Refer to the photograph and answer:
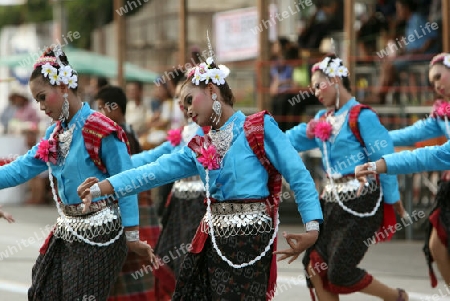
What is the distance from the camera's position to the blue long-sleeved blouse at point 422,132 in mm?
8398

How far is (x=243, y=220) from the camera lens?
228 inches

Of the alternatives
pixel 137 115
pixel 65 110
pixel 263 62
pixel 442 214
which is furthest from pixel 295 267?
pixel 65 110

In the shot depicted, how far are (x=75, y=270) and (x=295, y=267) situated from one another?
204 inches

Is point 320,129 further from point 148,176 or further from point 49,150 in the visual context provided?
point 148,176

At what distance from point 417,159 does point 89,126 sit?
184 centimetres

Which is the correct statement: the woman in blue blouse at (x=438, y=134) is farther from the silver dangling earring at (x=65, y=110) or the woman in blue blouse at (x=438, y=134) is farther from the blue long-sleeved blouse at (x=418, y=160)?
the silver dangling earring at (x=65, y=110)

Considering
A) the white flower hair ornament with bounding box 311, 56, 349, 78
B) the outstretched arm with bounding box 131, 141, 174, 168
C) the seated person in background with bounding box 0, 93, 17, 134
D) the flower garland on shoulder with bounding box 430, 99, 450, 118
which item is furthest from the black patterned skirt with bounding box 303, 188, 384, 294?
A: the seated person in background with bounding box 0, 93, 17, 134

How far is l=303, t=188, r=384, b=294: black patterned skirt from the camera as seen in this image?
797 cm

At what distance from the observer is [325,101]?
816 centimetres

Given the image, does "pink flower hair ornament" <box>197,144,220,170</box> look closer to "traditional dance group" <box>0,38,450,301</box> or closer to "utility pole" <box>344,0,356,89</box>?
"traditional dance group" <box>0,38,450,301</box>

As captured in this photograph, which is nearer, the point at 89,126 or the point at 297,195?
the point at 297,195

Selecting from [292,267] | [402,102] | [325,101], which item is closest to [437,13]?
[402,102]

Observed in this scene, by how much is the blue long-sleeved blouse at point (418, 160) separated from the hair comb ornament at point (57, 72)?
1.83m

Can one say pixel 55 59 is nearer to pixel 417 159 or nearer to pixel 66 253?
pixel 66 253
